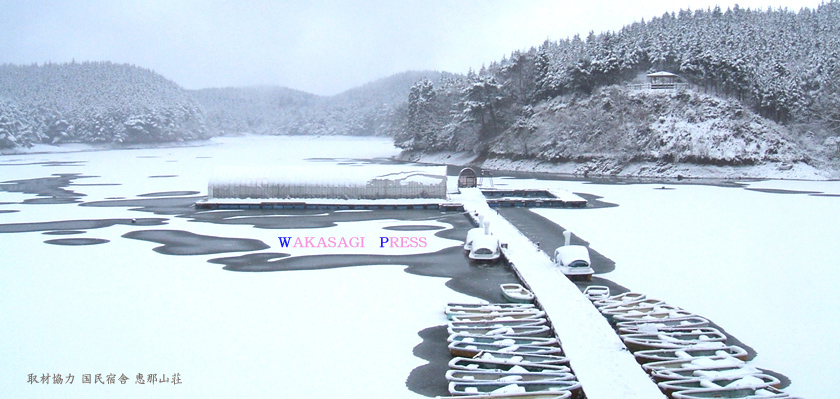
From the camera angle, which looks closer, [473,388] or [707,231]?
[473,388]

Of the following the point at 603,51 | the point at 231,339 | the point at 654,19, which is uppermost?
the point at 654,19

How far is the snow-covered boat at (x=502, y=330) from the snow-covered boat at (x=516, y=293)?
2.88 meters

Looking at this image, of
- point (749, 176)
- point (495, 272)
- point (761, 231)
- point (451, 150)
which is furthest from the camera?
point (451, 150)

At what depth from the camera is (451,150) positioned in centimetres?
10300

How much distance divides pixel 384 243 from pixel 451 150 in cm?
7340

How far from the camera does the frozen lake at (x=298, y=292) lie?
14.9m

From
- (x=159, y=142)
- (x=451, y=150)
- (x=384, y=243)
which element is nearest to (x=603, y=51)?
(x=451, y=150)

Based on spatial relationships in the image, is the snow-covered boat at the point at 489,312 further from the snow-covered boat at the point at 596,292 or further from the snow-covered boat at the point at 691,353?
the snow-covered boat at the point at 691,353

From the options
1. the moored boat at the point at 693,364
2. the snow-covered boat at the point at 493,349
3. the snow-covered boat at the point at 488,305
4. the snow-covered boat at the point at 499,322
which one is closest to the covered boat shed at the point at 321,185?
the snow-covered boat at the point at 488,305

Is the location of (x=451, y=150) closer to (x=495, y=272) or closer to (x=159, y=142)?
(x=495, y=272)

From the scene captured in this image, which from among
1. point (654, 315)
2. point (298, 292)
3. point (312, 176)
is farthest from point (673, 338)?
point (312, 176)

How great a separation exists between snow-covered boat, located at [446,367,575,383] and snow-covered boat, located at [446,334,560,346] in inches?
68.4

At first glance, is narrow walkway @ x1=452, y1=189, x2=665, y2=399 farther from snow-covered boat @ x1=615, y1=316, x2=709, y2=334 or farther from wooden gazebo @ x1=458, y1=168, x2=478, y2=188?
wooden gazebo @ x1=458, y1=168, x2=478, y2=188

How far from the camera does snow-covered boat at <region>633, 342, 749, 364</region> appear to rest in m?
14.9
